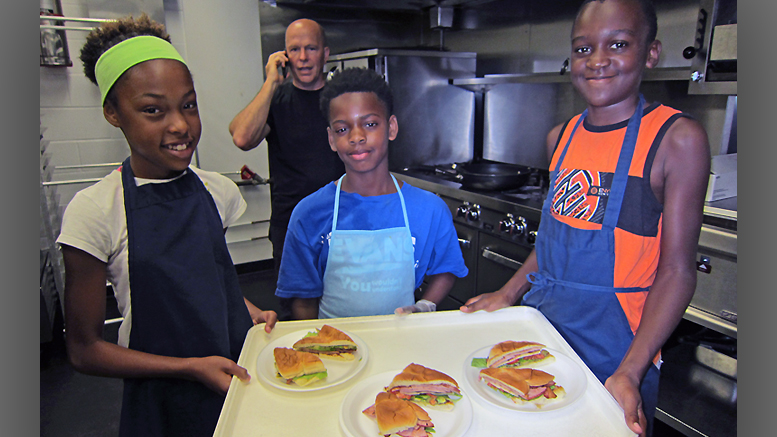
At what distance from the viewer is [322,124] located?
1.70 m

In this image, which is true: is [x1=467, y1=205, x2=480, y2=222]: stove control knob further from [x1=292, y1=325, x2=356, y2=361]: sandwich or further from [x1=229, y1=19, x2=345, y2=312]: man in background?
[x1=292, y1=325, x2=356, y2=361]: sandwich

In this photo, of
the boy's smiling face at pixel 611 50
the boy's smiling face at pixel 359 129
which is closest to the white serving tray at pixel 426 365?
the boy's smiling face at pixel 359 129

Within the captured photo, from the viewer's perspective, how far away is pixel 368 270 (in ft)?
3.55

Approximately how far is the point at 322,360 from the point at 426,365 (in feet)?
0.63

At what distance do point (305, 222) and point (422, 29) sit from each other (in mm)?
2701

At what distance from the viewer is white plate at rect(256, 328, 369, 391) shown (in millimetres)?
761

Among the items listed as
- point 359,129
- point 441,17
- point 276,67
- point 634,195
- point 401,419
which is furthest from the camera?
point 441,17

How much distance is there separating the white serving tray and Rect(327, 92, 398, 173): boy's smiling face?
370mm

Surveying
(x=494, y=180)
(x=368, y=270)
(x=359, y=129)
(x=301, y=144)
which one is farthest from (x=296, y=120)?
(x=494, y=180)

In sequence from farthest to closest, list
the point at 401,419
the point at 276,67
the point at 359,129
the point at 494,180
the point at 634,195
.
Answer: the point at 494,180 < the point at 276,67 < the point at 359,129 < the point at 634,195 < the point at 401,419

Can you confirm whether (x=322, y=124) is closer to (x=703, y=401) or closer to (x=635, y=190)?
(x=635, y=190)

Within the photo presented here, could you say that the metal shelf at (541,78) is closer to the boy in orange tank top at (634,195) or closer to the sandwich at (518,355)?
the boy in orange tank top at (634,195)

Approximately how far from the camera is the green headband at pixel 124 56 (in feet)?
2.36

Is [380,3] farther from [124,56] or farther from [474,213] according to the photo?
[124,56]
